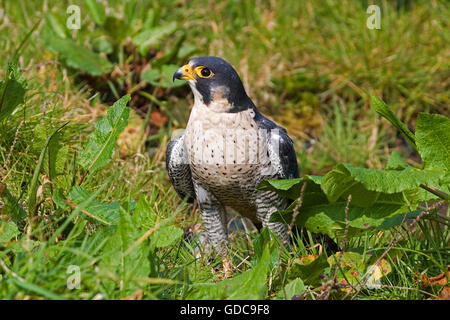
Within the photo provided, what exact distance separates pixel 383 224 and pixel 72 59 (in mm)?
3033

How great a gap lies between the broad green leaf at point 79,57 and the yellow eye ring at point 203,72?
6.25 feet

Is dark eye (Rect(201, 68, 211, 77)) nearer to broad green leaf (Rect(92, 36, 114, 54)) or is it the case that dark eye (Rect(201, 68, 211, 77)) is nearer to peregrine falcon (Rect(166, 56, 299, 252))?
peregrine falcon (Rect(166, 56, 299, 252))

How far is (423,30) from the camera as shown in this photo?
6184 mm

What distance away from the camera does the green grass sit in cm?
292

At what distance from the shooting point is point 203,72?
3.09m

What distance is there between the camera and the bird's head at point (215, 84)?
3051 millimetres

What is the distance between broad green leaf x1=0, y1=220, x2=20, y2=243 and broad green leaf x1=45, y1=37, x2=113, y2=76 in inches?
97.8

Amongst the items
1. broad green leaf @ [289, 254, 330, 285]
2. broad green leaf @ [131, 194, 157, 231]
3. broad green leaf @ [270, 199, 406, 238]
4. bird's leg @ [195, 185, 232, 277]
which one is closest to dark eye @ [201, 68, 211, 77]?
bird's leg @ [195, 185, 232, 277]

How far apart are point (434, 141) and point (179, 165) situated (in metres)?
1.38

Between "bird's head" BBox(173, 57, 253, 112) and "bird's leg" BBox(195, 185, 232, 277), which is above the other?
"bird's head" BBox(173, 57, 253, 112)

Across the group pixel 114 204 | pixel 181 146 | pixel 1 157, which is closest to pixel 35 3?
pixel 1 157

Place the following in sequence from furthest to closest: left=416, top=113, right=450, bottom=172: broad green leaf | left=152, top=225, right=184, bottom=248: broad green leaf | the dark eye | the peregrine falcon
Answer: the dark eye, the peregrine falcon, left=416, top=113, right=450, bottom=172: broad green leaf, left=152, top=225, right=184, bottom=248: broad green leaf

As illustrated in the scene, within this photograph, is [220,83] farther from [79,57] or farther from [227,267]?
[79,57]

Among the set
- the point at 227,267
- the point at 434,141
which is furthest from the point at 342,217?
the point at 227,267
